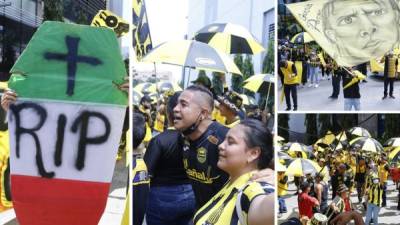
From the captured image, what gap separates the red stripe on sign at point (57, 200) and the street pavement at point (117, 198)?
0.06m

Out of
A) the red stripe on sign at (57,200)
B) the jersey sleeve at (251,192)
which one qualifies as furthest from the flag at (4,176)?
the jersey sleeve at (251,192)

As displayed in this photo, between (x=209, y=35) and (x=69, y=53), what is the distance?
531mm

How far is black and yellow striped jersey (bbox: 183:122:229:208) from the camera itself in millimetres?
1671

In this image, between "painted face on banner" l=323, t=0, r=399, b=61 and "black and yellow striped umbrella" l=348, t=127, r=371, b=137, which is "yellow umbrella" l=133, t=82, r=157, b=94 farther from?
"black and yellow striped umbrella" l=348, t=127, r=371, b=137

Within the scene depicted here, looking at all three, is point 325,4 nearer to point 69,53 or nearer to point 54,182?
point 69,53

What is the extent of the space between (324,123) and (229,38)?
55cm

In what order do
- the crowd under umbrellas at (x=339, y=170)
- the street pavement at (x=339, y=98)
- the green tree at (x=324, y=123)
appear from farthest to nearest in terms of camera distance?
the crowd under umbrellas at (x=339, y=170) < the green tree at (x=324, y=123) < the street pavement at (x=339, y=98)

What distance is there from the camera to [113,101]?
5.98 feet

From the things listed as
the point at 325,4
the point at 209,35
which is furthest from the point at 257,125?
the point at 325,4

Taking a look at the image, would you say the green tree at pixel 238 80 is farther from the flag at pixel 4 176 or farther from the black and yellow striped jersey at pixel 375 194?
the flag at pixel 4 176

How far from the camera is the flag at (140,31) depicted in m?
1.69

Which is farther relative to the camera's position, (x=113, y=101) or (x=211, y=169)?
(x=113, y=101)

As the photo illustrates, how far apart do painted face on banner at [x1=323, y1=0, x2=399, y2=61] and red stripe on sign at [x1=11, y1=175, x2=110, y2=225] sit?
1004 mm

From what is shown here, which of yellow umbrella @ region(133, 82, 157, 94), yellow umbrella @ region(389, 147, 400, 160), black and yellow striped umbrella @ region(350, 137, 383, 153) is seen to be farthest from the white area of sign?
yellow umbrella @ region(389, 147, 400, 160)
